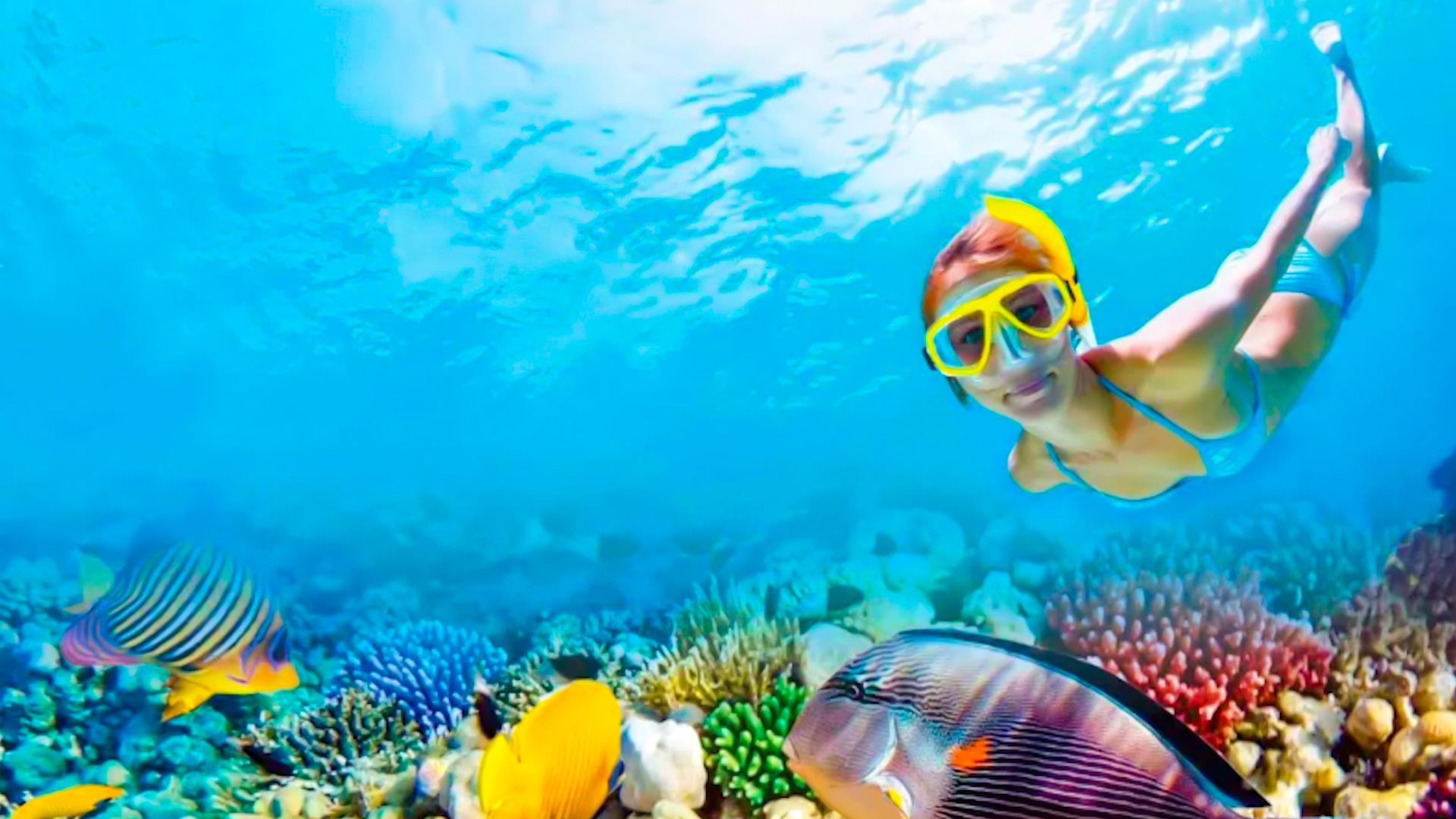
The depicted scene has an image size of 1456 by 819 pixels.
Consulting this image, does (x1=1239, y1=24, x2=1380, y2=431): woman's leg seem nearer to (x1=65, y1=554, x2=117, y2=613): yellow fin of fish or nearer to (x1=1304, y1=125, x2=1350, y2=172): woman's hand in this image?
(x1=1304, y1=125, x2=1350, y2=172): woman's hand

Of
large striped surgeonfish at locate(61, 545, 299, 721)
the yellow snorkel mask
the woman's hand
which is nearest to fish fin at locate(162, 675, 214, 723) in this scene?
large striped surgeonfish at locate(61, 545, 299, 721)

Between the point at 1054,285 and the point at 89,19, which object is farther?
the point at 89,19

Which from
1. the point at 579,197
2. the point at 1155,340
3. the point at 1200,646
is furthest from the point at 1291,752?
the point at 579,197

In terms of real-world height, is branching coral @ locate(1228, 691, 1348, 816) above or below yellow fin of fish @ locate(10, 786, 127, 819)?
below

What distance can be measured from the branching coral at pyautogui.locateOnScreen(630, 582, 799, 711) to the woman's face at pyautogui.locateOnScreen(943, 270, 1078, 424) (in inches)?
76.2

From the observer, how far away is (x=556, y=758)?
2.33m

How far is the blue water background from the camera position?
49.0 feet

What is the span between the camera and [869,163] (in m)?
18.5

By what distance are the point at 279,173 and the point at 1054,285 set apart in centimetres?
2035

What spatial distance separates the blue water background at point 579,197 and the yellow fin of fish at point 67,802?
1367 cm

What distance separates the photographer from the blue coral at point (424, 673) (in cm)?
464

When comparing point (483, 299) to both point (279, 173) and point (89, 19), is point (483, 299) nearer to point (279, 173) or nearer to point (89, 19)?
point (279, 173)

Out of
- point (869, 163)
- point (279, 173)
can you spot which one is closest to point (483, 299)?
point (279, 173)

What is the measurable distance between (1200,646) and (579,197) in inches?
692
